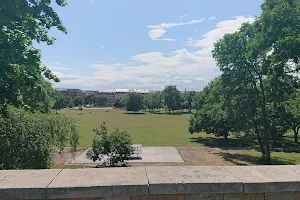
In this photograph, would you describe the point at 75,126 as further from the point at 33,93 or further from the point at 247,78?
the point at 247,78

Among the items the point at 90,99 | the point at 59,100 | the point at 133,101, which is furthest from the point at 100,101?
the point at 59,100

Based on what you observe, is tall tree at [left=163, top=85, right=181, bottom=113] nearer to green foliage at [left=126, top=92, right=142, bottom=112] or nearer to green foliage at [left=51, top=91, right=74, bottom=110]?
green foliage at [left=126, top=92, right=142, bottom=112]

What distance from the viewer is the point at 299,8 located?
47.8 ft

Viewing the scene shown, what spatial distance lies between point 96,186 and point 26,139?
8.17m

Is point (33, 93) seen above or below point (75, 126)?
above

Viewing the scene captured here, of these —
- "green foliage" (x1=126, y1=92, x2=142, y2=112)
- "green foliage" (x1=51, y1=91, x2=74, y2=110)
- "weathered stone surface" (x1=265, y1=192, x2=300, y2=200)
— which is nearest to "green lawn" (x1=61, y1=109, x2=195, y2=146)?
"green foliage" (x1=51, y1=91, x2=74, y2=110)

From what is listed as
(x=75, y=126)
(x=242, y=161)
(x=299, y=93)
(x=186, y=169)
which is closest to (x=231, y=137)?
(x=242, y=161)

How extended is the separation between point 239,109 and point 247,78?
2.54m

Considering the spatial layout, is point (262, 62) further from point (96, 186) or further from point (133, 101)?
point (133, 101)

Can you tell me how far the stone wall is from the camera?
2.38 meters

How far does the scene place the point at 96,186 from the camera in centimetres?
240

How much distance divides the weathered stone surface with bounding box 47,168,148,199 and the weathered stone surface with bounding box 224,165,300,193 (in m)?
0.97

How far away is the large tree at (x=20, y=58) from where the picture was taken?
6.47 metres

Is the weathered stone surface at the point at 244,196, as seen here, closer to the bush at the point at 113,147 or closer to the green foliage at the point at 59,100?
the green foliage at the point at 59,100
